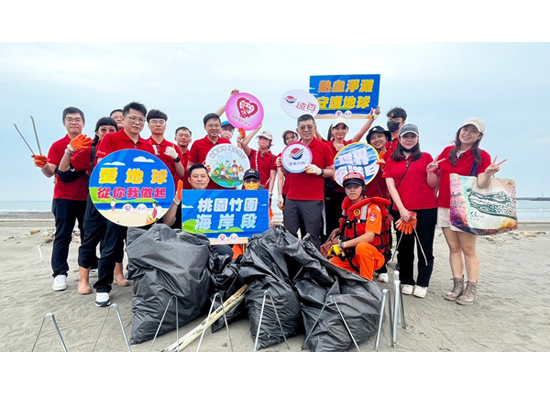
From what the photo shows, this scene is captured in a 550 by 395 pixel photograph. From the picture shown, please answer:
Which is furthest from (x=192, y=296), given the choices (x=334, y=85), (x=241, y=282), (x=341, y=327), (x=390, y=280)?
(x=334, y=85)

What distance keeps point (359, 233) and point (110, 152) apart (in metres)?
3.04

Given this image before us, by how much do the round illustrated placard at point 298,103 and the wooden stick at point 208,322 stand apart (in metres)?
2.98

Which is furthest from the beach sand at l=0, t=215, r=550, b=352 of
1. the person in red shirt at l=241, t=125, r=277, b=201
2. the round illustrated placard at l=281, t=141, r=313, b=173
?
the person in red shirt at l=241, t=125, r=277, b=201

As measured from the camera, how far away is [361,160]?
424 cm

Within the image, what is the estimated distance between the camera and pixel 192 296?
274 centimetres

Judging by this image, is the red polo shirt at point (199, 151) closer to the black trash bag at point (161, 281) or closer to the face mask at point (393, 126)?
the black trash bag at point (161, 281)

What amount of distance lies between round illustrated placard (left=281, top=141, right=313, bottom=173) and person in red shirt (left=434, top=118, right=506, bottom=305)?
5.11ft

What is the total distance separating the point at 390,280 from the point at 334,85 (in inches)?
131

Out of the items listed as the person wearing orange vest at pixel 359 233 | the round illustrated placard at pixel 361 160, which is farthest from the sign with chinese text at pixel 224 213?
the round illustrated placard at pixel 361 160

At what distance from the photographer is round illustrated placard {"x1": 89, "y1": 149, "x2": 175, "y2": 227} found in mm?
3234

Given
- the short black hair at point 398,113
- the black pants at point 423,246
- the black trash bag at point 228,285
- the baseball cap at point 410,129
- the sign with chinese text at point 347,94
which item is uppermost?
the sign with chinese text at point 347,94

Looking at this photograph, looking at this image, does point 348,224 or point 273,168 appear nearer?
point 348,224

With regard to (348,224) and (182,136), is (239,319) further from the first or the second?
(182,136)

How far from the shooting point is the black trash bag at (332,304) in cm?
243
